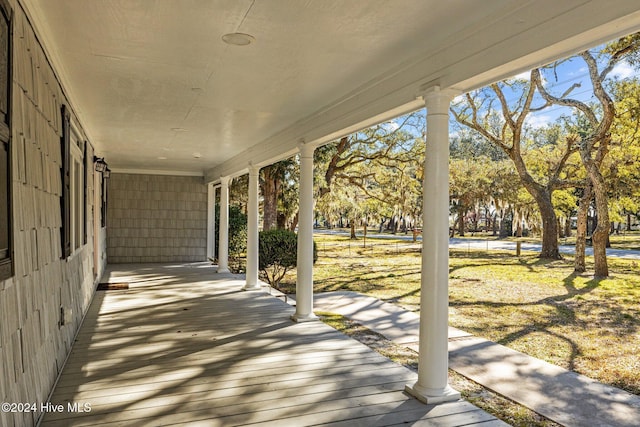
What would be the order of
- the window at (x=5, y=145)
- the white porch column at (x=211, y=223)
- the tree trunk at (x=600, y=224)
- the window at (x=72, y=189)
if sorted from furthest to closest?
the white porch column at (x=211, y=223) → the tree trunk at (x=600, y=224) → the window at (x=72, y=189) → the window at (x=5, y=145)

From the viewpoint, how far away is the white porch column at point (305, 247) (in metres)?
5.82

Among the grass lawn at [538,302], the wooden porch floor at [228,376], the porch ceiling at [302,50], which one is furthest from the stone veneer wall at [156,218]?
the porch ceiling at [302,50]

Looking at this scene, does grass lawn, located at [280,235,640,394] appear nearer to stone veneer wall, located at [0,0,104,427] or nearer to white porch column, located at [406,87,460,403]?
white porch column, located at [406,87,460,403]

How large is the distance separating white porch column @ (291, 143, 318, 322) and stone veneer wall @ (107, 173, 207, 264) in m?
6.78

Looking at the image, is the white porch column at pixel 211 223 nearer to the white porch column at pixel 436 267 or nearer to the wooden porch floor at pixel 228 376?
the wooden porch floor at pixel 228 376

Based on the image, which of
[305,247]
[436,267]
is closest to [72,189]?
[305,247]

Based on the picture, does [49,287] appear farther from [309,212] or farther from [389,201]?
[389,201]

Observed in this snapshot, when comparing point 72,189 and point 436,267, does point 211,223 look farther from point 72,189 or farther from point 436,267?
point 436,267

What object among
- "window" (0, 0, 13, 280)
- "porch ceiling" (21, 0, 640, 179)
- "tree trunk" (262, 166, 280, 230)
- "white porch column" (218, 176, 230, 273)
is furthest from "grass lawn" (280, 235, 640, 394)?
"window" (0, 0, 13, 280)

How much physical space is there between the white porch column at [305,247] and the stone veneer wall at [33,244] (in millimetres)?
2643

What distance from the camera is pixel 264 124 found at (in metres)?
5.93

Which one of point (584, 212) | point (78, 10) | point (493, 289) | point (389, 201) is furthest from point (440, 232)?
point (389, 201)

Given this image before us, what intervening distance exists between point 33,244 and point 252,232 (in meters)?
5.21

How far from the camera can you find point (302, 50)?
10.8 feet
